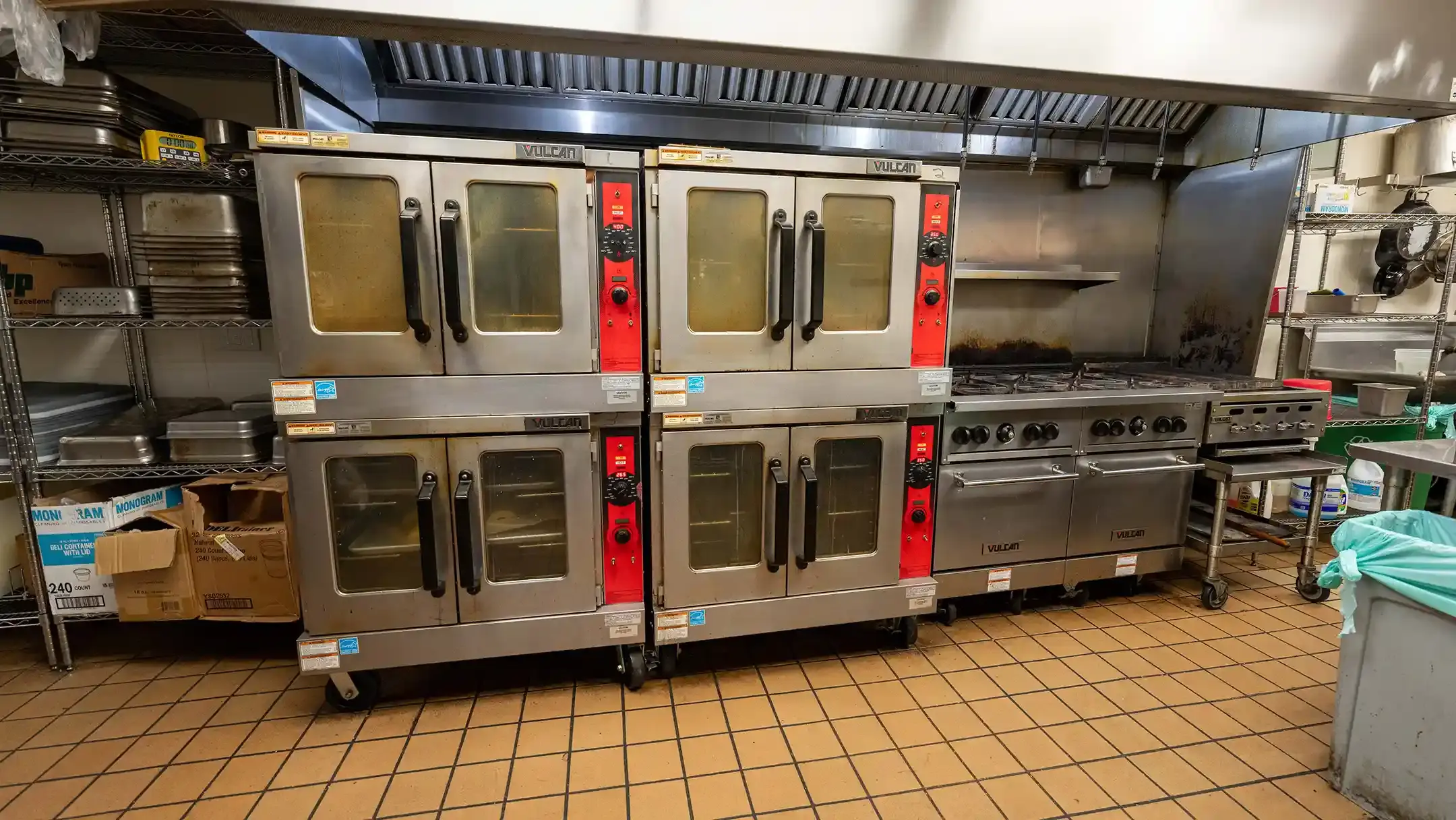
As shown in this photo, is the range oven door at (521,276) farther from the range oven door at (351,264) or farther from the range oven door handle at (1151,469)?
the range oven door handle at (1151,469)

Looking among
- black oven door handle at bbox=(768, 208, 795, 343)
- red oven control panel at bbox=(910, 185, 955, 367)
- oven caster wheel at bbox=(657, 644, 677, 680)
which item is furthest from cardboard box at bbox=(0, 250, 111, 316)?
red oven control panel at bbox=(910, 185, 955, 367)

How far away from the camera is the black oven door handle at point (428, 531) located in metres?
1.98

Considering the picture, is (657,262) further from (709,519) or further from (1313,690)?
(1313,690)

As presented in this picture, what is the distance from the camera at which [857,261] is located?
7.60ft

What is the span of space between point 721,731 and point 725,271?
5.09ft

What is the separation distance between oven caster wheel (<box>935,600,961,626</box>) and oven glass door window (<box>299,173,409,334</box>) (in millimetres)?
2409

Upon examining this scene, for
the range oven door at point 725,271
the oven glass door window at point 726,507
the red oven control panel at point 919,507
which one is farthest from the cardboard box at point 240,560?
the red oven control panel at point 919,507

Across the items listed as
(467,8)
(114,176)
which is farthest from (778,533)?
(114,176)

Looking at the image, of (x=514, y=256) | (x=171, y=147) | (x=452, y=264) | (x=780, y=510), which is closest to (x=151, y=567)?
(x=171, y=147)

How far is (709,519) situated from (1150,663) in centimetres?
183

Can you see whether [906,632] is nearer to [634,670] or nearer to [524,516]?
[634,670]

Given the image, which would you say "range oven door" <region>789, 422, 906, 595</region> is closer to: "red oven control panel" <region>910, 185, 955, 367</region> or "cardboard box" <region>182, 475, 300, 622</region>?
"red oven control panel" <region>910, 185, 955, 367</region>

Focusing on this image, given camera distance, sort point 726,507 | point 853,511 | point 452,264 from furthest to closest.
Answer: point 853,511, point 726,507, point 452,264

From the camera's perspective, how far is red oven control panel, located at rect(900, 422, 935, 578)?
246 cm
